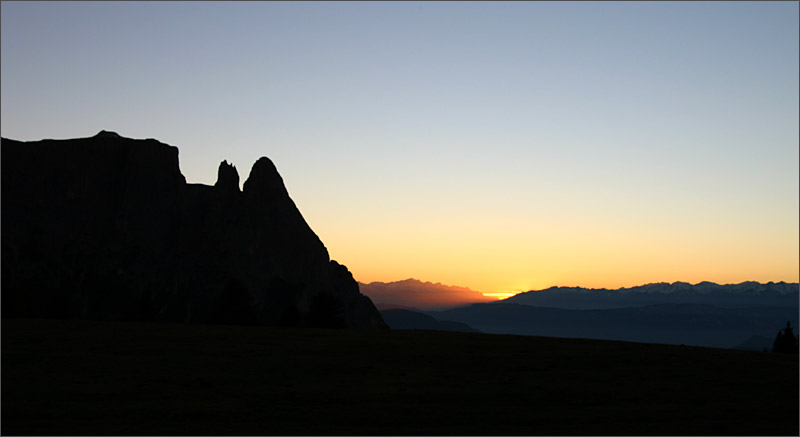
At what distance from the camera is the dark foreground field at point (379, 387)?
2641cm

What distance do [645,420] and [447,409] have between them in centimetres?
767

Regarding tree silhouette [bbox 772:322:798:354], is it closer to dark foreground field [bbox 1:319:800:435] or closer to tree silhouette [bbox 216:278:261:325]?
dark foreground field [bbox 1:319:800:435]

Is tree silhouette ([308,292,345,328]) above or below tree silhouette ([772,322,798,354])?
above

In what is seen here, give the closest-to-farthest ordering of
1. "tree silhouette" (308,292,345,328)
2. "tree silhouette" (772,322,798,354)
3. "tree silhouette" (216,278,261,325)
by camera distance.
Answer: "tree silhouette" (772,322,798,354)
"tree silhouette" (308,292,345,328)
"tree silhouette" (216,278,261,325)

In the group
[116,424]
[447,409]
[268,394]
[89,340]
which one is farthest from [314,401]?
[89,340]

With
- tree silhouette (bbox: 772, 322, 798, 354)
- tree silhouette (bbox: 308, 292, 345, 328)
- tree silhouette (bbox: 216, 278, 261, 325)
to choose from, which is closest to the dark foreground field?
tree silhouette (bbox: 772, 322, 798, 354)

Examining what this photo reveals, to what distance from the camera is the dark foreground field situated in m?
26.4

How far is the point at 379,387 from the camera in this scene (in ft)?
108

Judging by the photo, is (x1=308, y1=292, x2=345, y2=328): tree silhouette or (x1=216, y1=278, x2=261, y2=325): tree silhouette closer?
(x1=308, y1=292, x2=345, y2=328): tree silhouette

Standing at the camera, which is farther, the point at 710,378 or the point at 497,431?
the point at 710,378

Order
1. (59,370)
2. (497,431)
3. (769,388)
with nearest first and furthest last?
(497,431) → (769,388) → (59,370)

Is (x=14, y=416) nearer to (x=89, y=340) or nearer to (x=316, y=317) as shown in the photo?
(x=89, y=340)

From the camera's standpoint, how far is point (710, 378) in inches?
1409

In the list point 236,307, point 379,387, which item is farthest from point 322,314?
point 379,387
